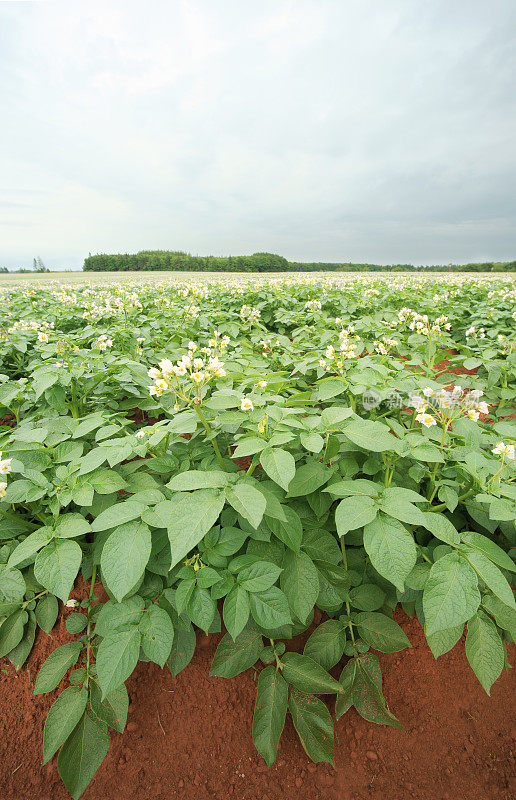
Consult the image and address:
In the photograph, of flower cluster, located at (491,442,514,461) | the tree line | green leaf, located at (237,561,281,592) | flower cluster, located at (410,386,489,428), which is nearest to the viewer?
green leaf, located at (237,561,281,592)

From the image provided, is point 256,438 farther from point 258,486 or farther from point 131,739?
point 131,739

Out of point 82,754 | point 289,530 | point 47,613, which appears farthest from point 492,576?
point 47,613

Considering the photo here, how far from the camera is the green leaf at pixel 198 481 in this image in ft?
4.18

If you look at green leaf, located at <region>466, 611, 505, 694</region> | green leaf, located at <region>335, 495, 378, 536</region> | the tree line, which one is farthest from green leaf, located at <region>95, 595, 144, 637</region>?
the tree line

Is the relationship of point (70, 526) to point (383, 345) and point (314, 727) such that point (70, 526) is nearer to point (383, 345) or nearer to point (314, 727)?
point (314, 727)

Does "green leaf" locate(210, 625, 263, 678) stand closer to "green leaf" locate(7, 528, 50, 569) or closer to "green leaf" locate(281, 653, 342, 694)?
"green leaf" locate(281, 653, 342, 694)

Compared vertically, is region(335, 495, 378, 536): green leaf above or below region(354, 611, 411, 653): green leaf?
above

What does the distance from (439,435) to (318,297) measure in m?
5.38

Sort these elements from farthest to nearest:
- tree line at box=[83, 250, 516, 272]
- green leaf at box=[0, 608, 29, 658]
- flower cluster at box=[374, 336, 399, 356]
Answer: tree line at box=[83, 250, 516, 272] → flower cluster at box=[374, 336, 399, 356] → green leaf at box=[0, 608, 29, 658]

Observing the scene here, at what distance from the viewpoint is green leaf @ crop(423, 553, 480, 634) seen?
3.66 feet

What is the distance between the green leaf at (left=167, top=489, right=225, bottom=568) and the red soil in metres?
0.96

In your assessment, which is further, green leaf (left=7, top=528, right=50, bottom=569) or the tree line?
the tree line

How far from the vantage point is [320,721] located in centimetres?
142

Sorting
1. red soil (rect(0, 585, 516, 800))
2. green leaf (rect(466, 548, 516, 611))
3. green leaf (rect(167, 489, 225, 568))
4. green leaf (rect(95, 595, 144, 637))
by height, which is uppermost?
green leaf (rect(167, 489, 225, 568))
